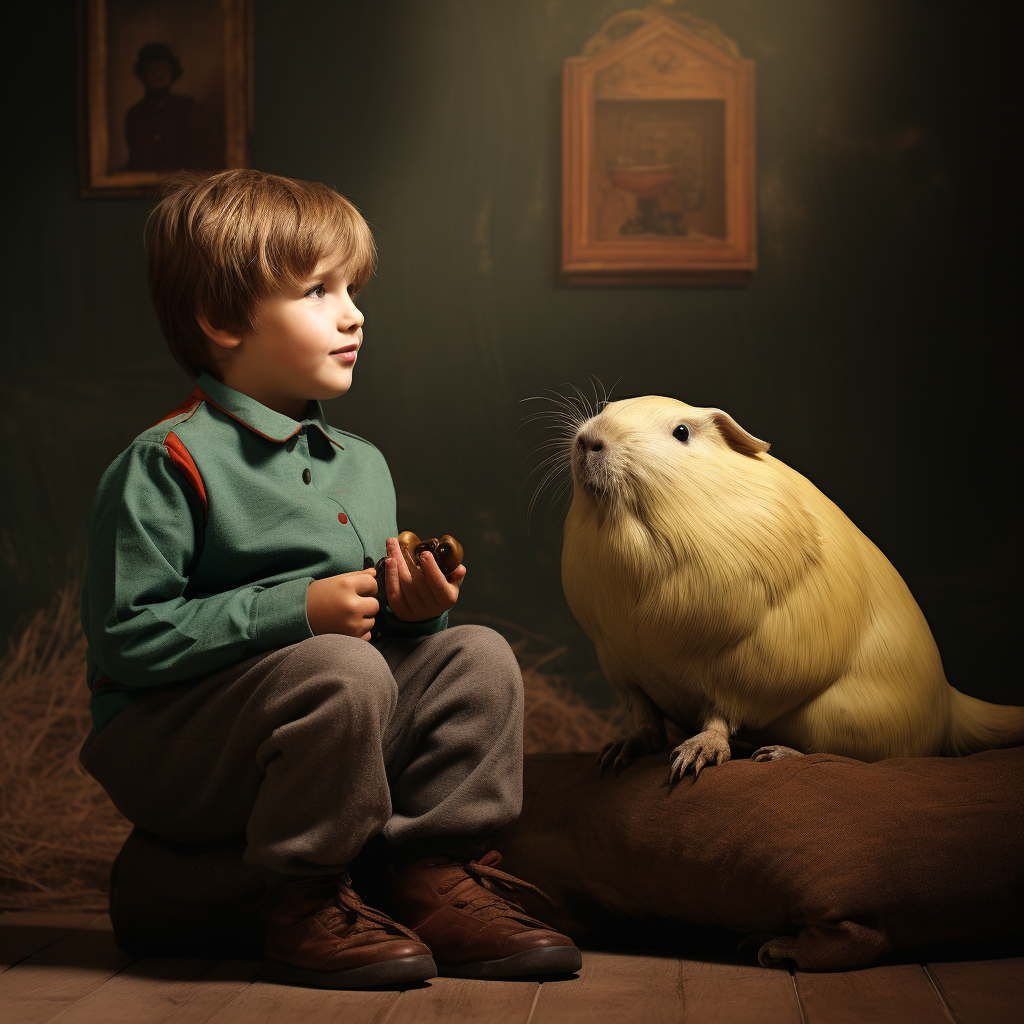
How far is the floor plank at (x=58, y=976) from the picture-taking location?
1.15 metres

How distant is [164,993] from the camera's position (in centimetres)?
119

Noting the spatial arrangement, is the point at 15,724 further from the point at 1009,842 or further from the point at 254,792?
the point at 1009,842

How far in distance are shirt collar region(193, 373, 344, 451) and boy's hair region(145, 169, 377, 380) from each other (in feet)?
0.17

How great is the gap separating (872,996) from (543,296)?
51.8 inches

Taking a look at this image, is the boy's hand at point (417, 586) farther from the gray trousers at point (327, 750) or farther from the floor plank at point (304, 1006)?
the floor plank at point (304, 1006)

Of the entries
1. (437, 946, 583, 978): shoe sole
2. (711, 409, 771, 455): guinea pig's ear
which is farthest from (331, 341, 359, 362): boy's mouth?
(437, 946, 583, 978): shoe sole

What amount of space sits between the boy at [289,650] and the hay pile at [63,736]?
62 centimetres

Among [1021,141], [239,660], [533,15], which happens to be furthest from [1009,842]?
[533,15]

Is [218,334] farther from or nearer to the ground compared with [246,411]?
farther from the ground

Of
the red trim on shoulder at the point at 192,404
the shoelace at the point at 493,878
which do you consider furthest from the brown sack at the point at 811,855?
the red trim on shoulder at the point at 192,404

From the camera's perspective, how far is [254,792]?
1.26 m

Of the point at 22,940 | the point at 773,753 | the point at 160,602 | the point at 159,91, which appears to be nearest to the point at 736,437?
the point at 773,753

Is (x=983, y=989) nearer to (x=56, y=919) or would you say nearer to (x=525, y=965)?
(x=525, y=965)

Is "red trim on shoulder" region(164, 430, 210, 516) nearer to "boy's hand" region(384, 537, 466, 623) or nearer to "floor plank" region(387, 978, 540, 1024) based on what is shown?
"boy's hand" region(384, 537, 466, 623)
